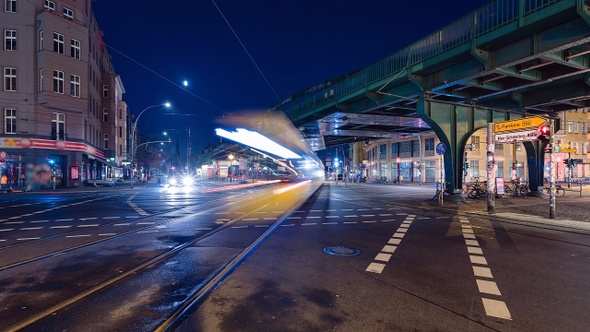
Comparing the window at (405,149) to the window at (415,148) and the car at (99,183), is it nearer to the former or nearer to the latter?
the window at (415,148)

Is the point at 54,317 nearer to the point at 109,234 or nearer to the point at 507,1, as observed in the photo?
the point at 109,234

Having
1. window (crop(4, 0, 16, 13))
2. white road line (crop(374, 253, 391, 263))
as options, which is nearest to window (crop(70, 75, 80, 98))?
window (crop(4, 0, 16, 13))

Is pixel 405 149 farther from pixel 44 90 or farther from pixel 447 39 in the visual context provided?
pixel 44 90

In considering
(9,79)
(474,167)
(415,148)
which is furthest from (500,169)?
(9,79)

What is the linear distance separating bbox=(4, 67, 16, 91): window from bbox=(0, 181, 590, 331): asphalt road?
28.4 metres

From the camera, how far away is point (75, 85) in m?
33.8

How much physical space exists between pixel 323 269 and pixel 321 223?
5.54 m

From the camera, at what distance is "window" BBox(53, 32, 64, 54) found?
31859mm

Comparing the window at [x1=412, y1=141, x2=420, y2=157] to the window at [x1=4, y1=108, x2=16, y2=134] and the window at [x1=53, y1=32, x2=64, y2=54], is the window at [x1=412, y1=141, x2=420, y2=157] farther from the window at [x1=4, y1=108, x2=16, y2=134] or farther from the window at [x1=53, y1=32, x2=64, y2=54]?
the window at [x1=4, y1=108, x2=16, y2=134]

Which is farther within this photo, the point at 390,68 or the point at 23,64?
the point at 23,64

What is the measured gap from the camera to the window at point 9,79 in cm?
3078

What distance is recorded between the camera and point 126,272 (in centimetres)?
588

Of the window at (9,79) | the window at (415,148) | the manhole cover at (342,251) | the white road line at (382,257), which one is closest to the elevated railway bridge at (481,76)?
the white road line at (382,257)

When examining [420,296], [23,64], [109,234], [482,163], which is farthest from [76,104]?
[482,163]
